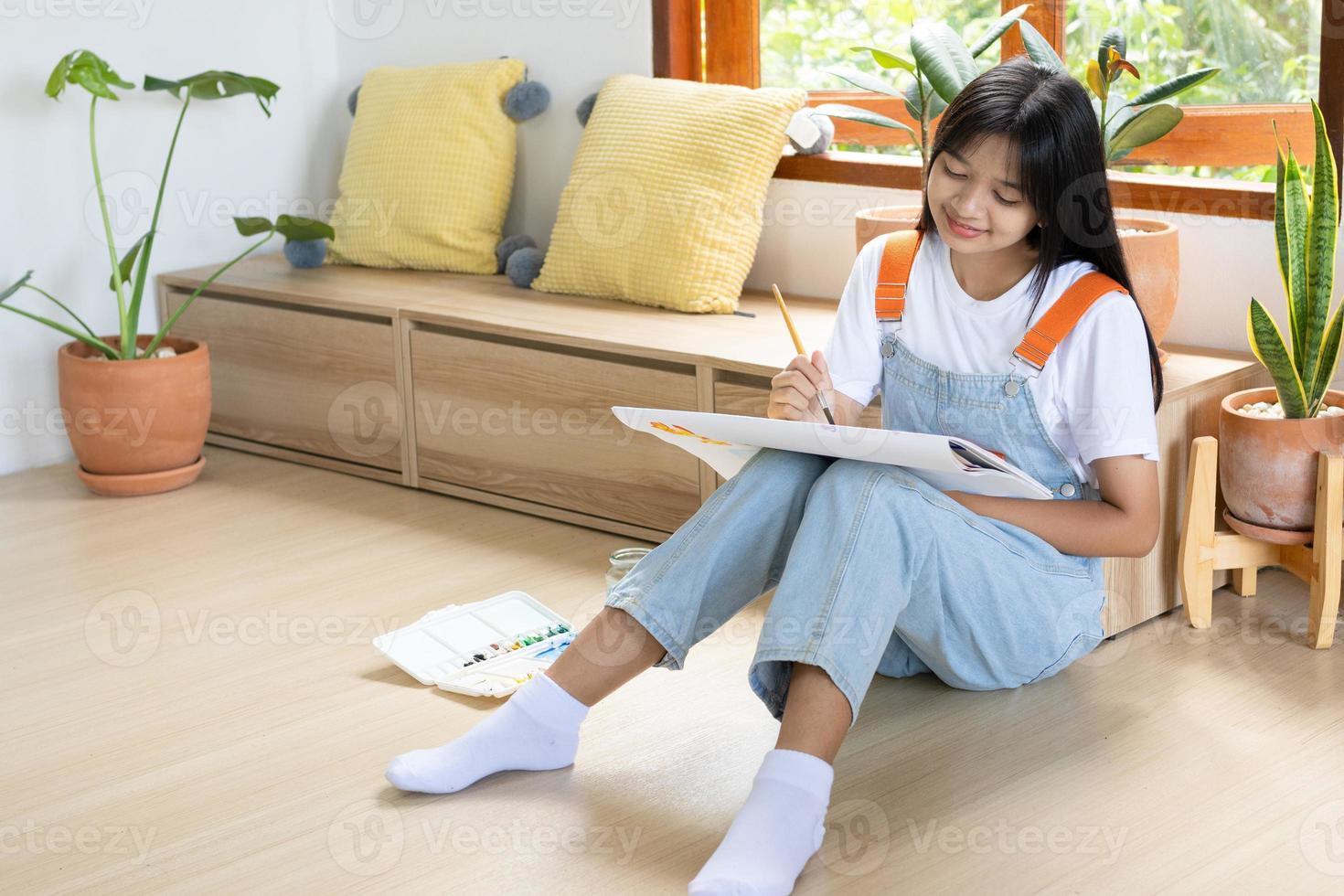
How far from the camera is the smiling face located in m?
1.60

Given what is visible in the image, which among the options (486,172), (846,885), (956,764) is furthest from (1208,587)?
(486,172)

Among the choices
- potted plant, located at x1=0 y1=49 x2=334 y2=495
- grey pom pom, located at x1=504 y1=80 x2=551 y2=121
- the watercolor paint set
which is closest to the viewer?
the watercolor paint set

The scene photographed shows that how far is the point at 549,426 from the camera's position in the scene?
263cm

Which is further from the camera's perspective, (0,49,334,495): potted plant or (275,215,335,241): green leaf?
(275,215,335,241): green leaf

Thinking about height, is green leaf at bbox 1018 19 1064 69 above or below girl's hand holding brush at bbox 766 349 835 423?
above

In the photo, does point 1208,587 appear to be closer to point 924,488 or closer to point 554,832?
point 924,488

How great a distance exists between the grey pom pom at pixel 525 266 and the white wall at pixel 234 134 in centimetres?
27

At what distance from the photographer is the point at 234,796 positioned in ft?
5.47

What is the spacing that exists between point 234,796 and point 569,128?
6.08 ft

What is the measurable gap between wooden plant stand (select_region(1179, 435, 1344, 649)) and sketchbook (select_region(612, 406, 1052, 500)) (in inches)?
21.0

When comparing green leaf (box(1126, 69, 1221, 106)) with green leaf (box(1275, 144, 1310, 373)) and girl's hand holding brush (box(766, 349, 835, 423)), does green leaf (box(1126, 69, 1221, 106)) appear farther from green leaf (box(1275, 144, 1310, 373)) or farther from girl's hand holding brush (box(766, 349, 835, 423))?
girl's hand holding brush (box(766, 349, 835, 423))

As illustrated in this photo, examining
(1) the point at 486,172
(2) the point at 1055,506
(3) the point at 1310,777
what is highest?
(1) the point at 486,172

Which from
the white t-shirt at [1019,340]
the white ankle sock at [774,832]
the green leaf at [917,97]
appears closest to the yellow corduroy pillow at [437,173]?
the green leaf at [917,97]

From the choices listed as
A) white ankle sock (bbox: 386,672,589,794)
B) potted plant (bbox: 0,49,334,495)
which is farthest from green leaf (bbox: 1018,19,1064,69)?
potted plant (bbox: 0,49,334,495)
